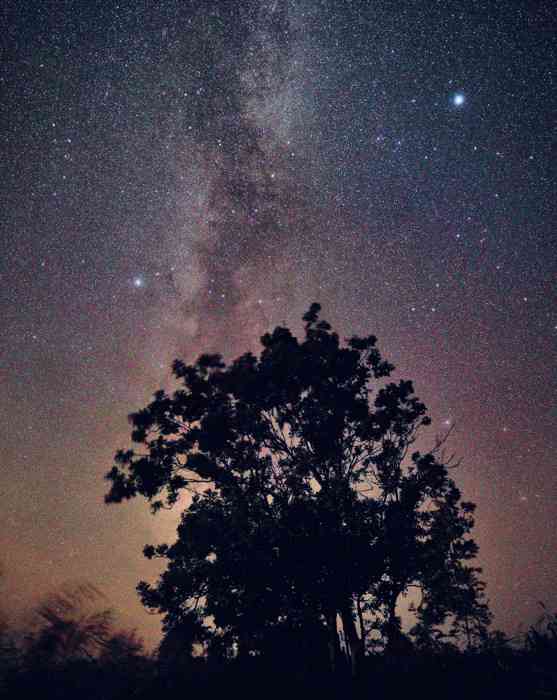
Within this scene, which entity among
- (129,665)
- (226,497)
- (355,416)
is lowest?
(129,665)

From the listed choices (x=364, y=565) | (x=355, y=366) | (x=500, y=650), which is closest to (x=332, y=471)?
(x=364, y=565)

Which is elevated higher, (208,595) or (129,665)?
(208,595)

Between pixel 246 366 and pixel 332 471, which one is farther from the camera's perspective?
pixel 246 366

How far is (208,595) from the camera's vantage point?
11648 millimetres

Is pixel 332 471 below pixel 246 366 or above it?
below

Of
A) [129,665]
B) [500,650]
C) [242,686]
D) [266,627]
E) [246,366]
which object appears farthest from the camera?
[246,366]

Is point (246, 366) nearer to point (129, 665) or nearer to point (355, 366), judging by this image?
point (355, 366)

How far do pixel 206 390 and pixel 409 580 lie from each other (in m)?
9.88

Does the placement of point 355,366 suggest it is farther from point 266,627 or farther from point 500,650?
point 500,650

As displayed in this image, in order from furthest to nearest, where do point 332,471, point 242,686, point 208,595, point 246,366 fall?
point 246,366
point 332,471
point 208,595
point 242,686

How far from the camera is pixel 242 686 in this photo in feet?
19.4

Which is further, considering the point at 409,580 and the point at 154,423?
the point at 154,423

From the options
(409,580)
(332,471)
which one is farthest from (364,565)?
(332,471)

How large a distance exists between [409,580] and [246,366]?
9.30 meters
